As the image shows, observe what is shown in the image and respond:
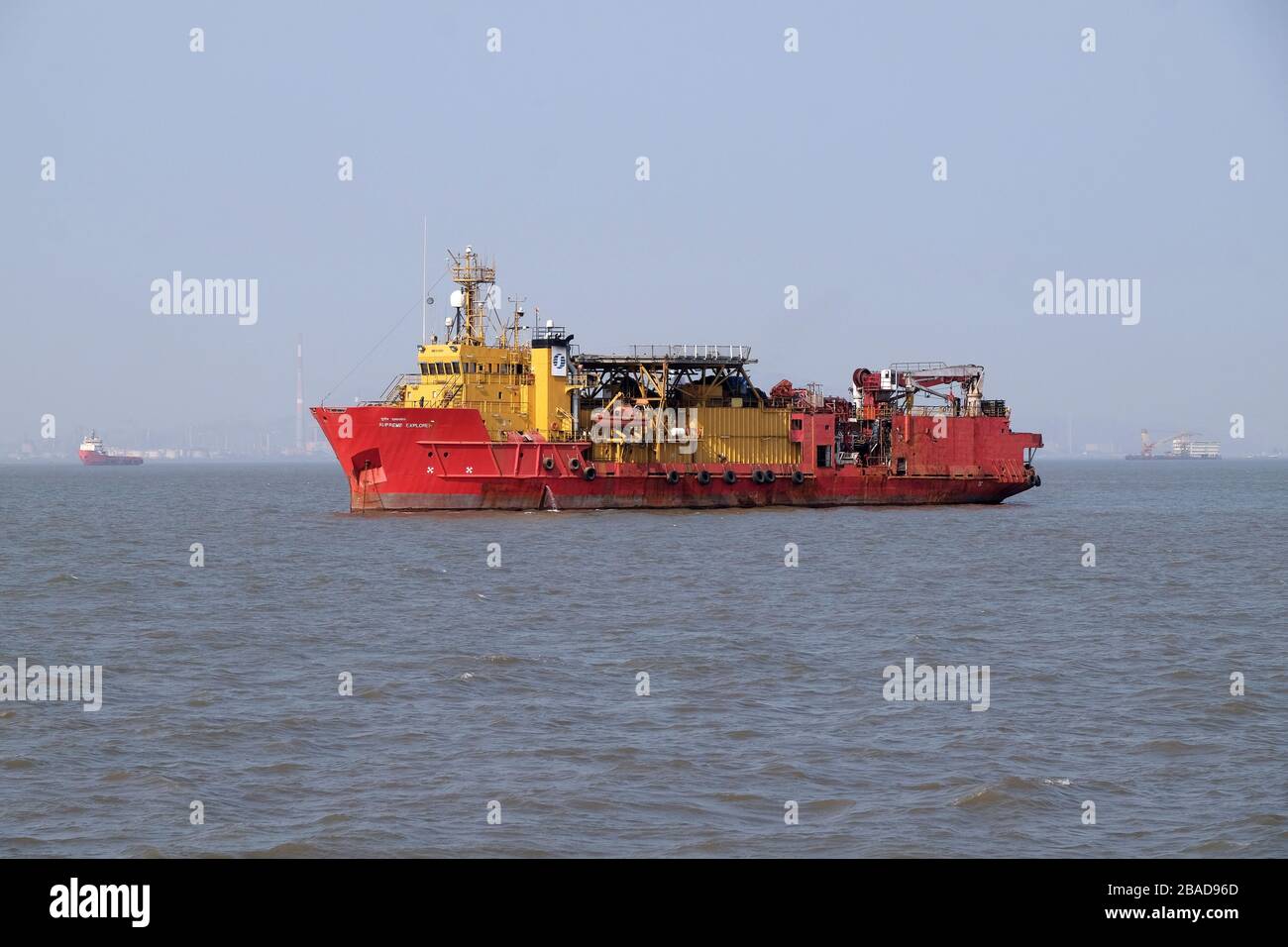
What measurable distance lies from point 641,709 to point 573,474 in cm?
3736

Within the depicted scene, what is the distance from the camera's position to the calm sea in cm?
1455

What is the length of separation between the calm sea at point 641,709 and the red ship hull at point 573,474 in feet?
39.1

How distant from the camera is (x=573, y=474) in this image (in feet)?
187

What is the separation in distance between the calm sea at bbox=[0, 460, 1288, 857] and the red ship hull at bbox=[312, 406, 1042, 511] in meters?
11.9

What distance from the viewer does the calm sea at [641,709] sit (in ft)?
47.7

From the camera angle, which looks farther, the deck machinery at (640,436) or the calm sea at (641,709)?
the deck machinery at (640,436)
